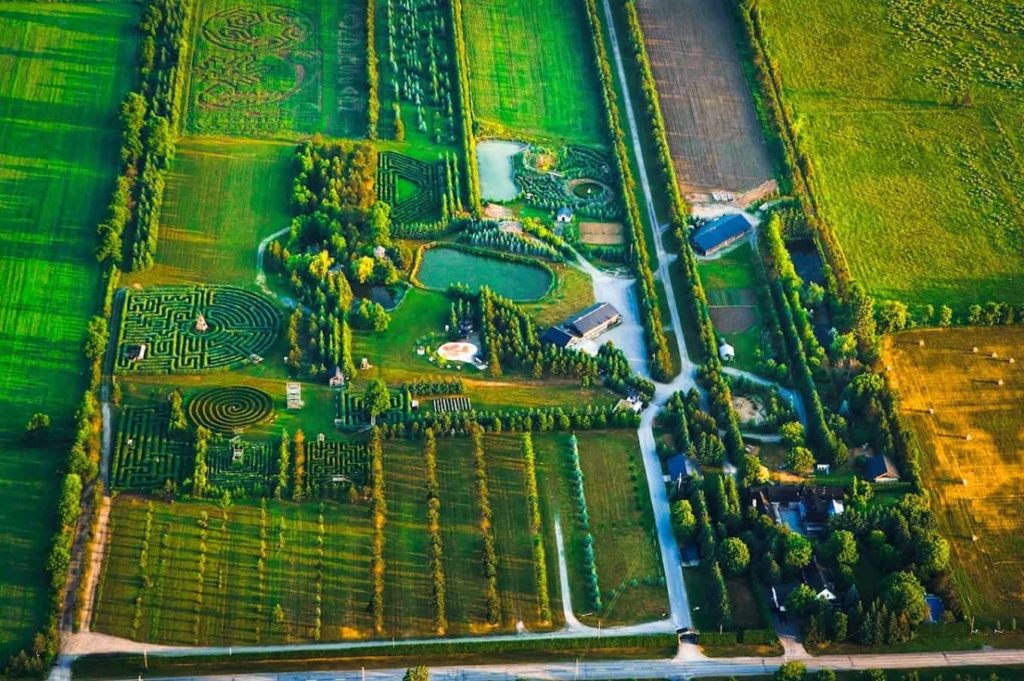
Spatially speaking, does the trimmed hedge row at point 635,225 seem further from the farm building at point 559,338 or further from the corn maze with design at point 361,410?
the corn maze with design at point 361,410

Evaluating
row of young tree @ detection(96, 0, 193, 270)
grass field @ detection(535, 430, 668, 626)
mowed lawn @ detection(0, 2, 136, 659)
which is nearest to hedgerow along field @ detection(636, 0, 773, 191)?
grass field @ detection(535, 430, 668, 626)

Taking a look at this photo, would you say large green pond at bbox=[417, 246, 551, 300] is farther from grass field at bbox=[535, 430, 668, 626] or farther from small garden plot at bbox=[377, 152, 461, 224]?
grass field at bbox=[535, 430, 668, 626]

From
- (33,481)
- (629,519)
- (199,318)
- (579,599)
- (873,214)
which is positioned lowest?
(579,599)

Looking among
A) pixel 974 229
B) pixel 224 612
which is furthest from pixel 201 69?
pixel 974 229

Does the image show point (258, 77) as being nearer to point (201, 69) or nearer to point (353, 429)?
point (201, 69)

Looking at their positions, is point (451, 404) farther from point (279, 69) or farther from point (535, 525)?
point (279, 69)

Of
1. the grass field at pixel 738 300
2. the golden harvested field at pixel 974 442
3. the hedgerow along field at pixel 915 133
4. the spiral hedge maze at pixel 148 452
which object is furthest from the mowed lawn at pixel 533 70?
the spiral hedge maze at pixel 148 452
